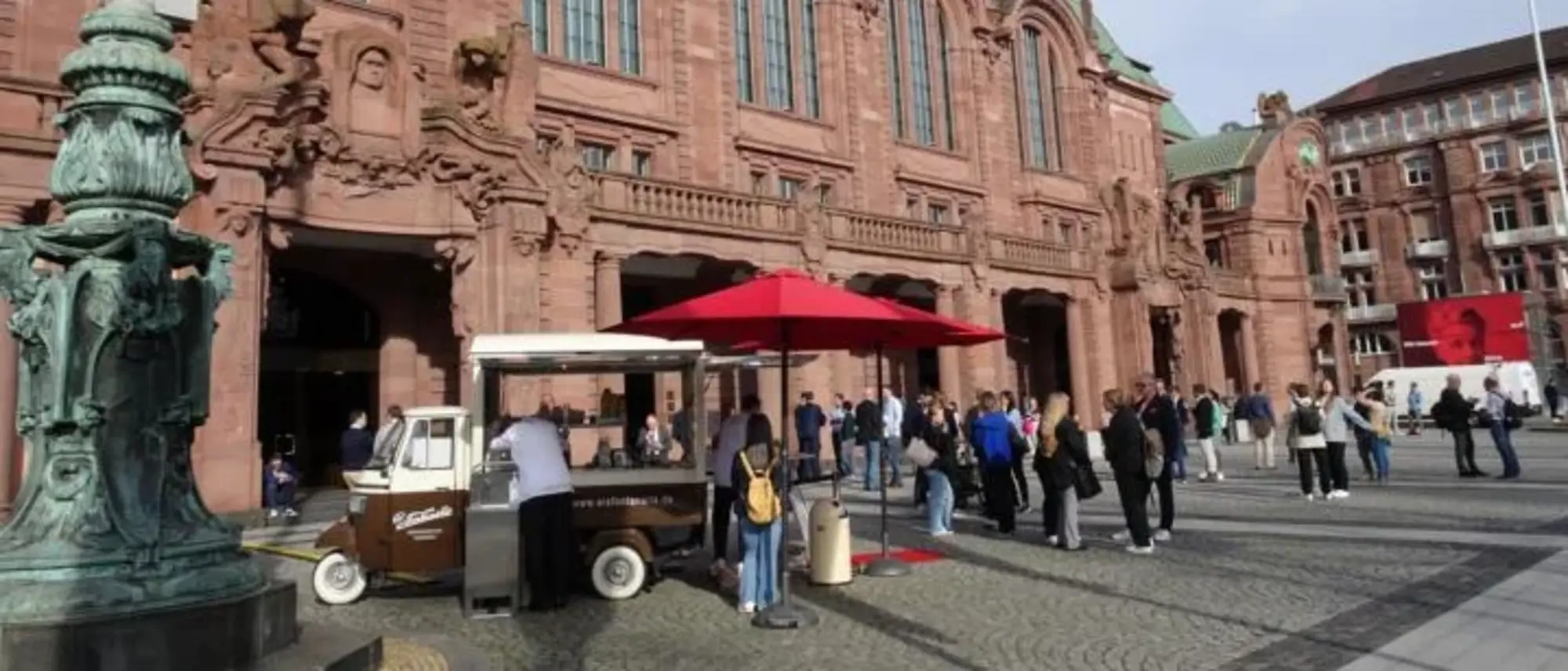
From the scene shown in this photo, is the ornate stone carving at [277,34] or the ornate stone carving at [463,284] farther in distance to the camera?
the ornate stone carving at [463,284]

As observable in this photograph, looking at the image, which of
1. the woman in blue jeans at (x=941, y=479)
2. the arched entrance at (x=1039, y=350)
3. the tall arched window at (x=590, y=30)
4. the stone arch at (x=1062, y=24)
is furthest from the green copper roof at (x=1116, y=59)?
the woman in blue jeans at (x=941, y=479)

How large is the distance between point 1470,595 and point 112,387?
9.82 meters

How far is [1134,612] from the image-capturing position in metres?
8.34

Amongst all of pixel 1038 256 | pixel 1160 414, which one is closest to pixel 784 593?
pixel 1160 414

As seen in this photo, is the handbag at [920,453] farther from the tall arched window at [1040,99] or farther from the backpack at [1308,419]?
the tall arched window at [1040,99]

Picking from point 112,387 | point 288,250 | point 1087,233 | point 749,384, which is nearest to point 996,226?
point 1087,233

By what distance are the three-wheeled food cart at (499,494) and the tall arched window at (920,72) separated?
2714 cm

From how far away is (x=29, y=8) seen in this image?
18.2 meters

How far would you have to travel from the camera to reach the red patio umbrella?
29.2ft

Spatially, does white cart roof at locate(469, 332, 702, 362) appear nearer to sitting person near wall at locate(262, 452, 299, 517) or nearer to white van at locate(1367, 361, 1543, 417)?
sitting person near wall at locate(262, 452, 299, 517)

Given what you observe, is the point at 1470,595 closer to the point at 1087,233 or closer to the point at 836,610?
the point at 836,610

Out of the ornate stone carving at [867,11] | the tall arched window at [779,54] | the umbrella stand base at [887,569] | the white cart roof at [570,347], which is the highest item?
the ornate stone carving at [867,11]

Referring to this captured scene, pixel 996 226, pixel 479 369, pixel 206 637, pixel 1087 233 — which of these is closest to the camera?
pixel 206 637

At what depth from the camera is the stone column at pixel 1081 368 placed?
34.5m
